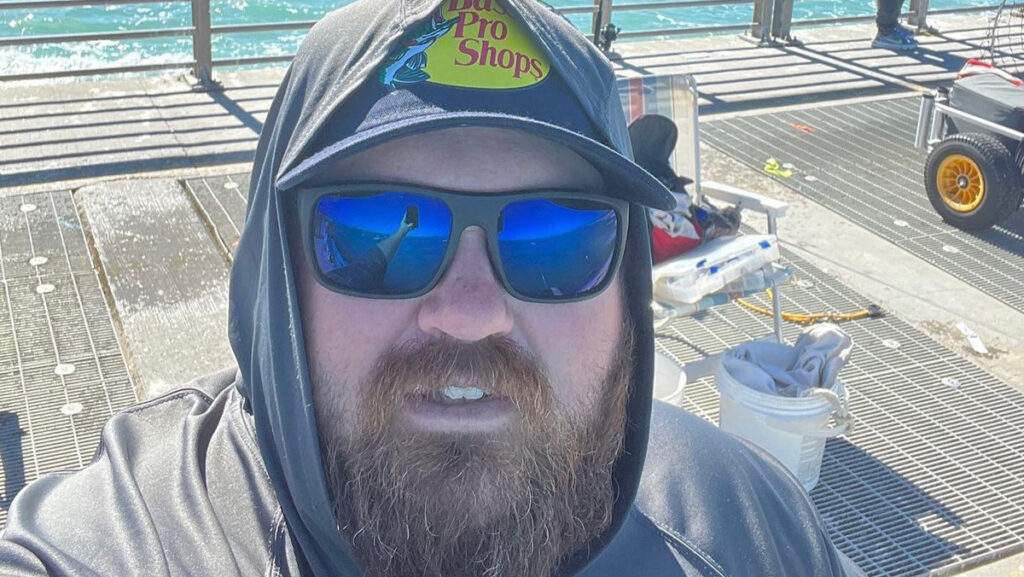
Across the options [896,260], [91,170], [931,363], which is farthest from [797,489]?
[91,170]

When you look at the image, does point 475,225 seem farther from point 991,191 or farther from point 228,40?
point 228,40

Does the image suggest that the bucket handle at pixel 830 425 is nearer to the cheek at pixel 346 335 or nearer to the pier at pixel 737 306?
the pier at pixel 737 306

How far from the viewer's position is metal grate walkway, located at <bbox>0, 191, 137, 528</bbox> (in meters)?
3.98

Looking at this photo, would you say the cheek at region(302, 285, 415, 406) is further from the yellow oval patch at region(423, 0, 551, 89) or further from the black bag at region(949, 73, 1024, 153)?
the black bag at region(949, 73, 1024, 153)

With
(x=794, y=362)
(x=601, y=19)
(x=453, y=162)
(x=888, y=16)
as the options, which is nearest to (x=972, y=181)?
(x=794, y=362)

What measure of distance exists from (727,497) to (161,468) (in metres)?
0.93

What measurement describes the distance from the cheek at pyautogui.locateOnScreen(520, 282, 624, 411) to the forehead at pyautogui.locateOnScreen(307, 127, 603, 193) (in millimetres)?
194

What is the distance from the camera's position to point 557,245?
1610 mm

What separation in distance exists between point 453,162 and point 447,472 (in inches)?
17.1

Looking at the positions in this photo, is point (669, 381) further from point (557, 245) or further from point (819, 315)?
point (557, 245)

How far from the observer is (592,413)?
68.5 inches

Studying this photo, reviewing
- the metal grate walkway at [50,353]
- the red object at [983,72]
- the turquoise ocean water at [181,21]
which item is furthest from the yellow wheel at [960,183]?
the turquoise ocean water at [181,21]

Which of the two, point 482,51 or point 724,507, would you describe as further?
point 724,507

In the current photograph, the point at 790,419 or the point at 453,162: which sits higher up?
the point at 453,162
